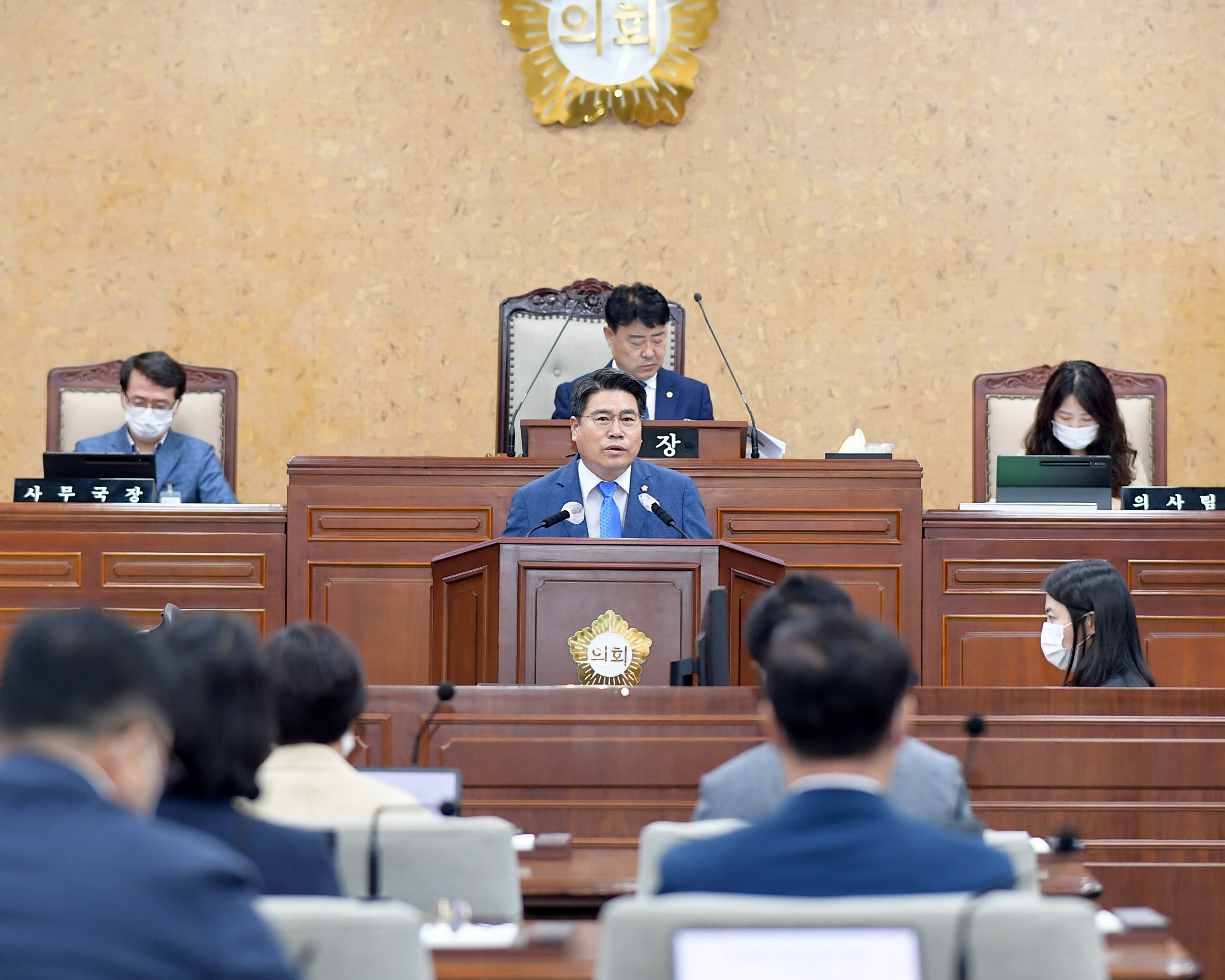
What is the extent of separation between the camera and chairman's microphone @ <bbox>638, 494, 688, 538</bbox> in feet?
13.6

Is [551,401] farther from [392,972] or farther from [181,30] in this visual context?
[392,972]

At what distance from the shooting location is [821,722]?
1615 millimetres

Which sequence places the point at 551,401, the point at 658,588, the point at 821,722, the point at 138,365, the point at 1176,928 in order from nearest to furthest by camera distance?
1. the point at 821,722
2. the point at 1176,928
3. the point at 658,588
4. the point at 138,365
5. the point at 551,401

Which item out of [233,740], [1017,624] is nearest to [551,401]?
[1017,624]

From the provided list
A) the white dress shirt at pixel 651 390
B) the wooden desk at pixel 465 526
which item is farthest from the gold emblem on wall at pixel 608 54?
the wooden desk at pixel 465 526

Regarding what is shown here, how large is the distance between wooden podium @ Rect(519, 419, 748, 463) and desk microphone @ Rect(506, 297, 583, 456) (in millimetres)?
289

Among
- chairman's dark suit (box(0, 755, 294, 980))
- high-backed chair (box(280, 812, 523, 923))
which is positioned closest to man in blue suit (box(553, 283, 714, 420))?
high-backed chair (box(280, 812, 523, 923))

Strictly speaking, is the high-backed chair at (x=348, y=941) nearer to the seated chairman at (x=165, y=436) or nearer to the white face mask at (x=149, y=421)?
the seated chairman at (x=165, y=436)

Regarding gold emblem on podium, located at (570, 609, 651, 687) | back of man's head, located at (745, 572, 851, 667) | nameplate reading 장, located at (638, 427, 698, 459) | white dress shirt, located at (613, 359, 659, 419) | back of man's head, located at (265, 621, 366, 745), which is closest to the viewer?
back of man's head, located at (265, 621, 366, 745)

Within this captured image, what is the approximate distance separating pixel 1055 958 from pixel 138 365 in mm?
5019

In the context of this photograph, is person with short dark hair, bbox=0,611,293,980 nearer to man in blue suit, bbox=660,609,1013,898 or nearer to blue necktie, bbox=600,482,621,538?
man in blue suit, bbox=660,609,1013,898

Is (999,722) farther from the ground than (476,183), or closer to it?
closer to it

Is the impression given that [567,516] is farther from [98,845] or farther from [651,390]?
[98,845]

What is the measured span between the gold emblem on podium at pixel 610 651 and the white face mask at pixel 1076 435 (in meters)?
2.59
